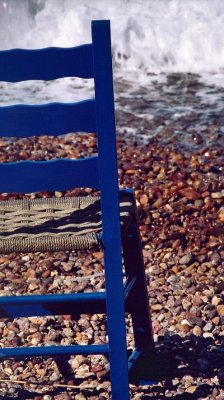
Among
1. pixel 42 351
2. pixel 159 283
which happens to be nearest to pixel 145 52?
pixel 159 283

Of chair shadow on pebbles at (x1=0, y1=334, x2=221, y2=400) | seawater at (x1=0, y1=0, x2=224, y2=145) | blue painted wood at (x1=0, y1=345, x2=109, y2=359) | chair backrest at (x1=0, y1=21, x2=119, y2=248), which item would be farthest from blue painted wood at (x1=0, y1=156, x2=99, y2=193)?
seawater at (x1=0, y1=0, x2=224, y2=145)

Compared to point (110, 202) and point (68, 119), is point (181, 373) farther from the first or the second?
point (68, 119)

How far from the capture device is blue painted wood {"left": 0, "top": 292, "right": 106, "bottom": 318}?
103 inches

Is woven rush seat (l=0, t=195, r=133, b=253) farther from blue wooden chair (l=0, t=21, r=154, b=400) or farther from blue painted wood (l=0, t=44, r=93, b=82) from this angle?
blue painted wood (l=0, t=44, r=93, b=82)

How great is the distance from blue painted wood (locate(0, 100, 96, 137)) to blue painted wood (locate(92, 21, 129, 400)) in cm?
5

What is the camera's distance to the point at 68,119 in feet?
7.79

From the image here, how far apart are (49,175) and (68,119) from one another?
164 mm

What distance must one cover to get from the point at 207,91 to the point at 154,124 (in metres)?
1.22

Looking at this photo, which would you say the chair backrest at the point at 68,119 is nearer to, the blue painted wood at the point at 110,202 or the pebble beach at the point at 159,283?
the blue painted wood at the point at 110,202

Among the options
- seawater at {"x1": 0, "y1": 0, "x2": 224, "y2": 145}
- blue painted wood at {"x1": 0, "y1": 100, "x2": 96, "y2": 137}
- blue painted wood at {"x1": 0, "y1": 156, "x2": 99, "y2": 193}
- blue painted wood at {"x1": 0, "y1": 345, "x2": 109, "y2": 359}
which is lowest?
blue painted wood at {"x1": 0, "y1": 345, "x2": 109, "y2": 359}

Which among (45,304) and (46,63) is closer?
(46,63)

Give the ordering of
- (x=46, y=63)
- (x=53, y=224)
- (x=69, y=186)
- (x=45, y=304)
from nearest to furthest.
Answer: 1. (x=46, y=63)
2. (x=69, y=186)
3. (x=53, y=224)
4. (x=45, y=304)

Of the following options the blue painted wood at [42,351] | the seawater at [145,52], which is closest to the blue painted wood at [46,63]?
the blue painted wood at [42,351]

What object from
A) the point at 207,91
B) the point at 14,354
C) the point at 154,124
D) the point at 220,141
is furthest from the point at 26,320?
the point at 207,91
